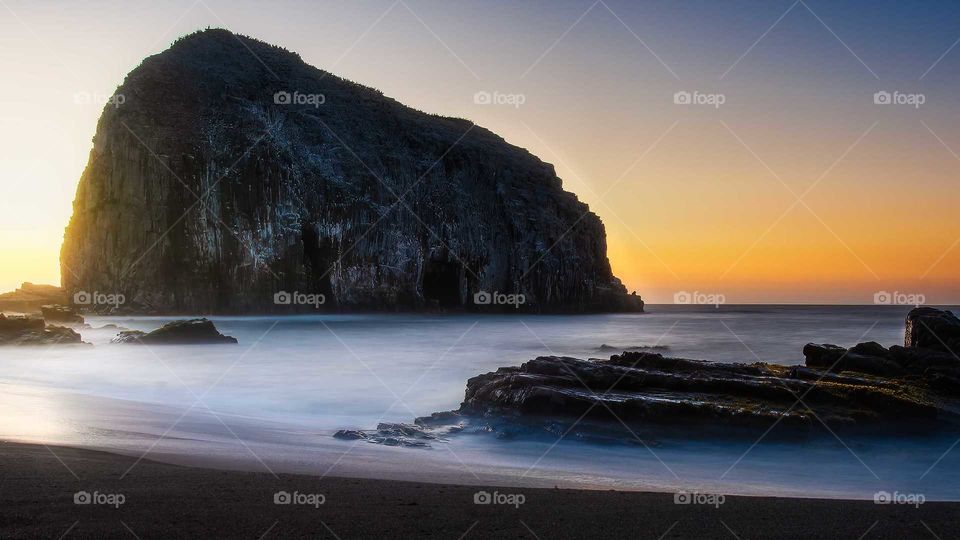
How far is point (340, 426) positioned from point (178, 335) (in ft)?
50.7

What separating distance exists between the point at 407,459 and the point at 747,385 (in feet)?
17.7

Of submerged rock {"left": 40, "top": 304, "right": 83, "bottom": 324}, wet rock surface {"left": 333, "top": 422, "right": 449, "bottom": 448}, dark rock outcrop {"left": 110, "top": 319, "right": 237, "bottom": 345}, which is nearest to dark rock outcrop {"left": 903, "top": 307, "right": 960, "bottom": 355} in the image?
wet rock surface {"left": 333, "top": 422, "right": 449, "bottom": 448}

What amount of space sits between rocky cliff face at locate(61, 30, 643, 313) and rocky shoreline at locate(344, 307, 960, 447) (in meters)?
38.4

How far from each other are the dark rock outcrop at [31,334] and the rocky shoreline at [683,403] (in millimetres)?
17192

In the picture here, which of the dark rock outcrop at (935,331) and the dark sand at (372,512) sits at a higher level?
the dark rock outcrop at (935,331)

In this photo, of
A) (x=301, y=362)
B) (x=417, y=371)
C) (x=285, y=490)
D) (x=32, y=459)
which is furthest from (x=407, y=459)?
(x=301, y=362)

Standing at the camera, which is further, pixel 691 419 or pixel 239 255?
pixel 239 255

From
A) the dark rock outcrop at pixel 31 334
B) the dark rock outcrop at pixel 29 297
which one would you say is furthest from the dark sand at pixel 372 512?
the dark rock outcrop at pixel 29 297

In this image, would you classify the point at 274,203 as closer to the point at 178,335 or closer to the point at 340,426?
the point at 178,335

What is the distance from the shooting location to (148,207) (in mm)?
46594

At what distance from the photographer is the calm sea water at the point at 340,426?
6703mm

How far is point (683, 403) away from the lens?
29.5 ft

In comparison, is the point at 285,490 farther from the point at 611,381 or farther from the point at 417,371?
the point at 417,371

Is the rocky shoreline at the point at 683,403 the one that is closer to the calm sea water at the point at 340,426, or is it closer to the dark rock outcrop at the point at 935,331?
the calm sea water at the point at 340,426
